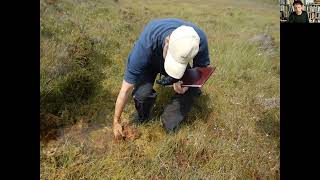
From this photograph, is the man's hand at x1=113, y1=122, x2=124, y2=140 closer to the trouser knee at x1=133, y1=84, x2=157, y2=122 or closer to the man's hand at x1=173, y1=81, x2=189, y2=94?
the trouser knee at x1=133, y1=84, x2=157, y2=122

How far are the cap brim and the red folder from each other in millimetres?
212

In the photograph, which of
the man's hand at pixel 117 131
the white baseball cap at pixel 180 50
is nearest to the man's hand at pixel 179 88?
the white baseball cap at pixel 180 50

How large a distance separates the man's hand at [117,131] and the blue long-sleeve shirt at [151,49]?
0.92 feet

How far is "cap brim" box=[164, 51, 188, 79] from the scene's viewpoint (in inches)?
95.8

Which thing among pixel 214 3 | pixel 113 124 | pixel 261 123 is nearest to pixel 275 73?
pixel 261 123

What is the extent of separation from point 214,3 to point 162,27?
518 mm

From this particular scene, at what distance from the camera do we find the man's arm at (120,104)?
2.57m

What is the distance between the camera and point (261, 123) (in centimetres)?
300

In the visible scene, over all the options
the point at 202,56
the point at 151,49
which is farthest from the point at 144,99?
the point at 202,56

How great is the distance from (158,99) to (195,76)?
32 cm

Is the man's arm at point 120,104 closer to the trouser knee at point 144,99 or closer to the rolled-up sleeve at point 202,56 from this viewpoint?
the trouser knee at point 144,99
